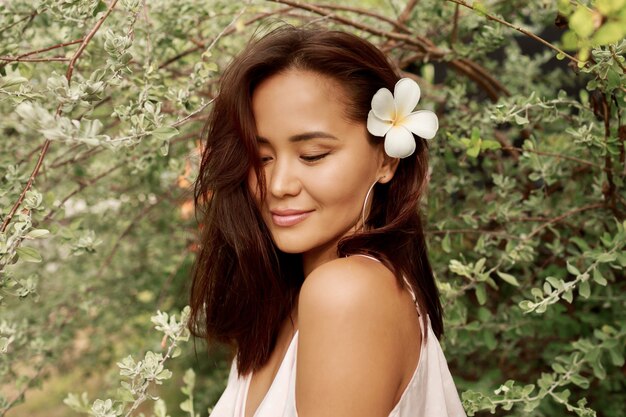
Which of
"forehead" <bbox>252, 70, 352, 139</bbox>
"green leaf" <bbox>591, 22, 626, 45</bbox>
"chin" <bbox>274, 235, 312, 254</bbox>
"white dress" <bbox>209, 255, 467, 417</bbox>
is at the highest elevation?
"green leaf" <bbox>591, 22, 626, 45</bbox>

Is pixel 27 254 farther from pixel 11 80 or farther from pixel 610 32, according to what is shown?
pixel 610 32

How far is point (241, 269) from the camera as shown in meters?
1.97

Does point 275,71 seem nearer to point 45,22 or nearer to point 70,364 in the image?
point 45,22

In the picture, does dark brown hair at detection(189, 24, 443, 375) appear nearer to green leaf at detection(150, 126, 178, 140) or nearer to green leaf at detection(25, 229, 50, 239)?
green leaf at detection(150, 126, 178, 140)

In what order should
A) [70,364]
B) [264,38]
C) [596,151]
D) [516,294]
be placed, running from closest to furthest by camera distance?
[264,38] → [596,151] → [516,294] → [70,364]

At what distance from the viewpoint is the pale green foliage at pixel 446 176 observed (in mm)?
1690

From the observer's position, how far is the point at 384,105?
67.0 inches

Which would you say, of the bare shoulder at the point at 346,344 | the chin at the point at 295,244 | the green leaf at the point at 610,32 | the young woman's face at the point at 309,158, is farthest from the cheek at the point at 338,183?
the green leaf at the point at 610,32

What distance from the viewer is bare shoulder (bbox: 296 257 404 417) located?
1.41 metres

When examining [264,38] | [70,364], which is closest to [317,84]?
[264,38]

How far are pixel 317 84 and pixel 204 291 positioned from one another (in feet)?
2.41

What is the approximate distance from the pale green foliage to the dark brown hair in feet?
0.44

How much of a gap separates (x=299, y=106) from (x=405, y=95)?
0.79ft

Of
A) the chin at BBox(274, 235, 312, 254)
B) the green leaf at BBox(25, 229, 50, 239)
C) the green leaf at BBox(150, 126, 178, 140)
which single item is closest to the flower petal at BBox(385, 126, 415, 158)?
the chin at BBox(274, 235, 312, 254)
